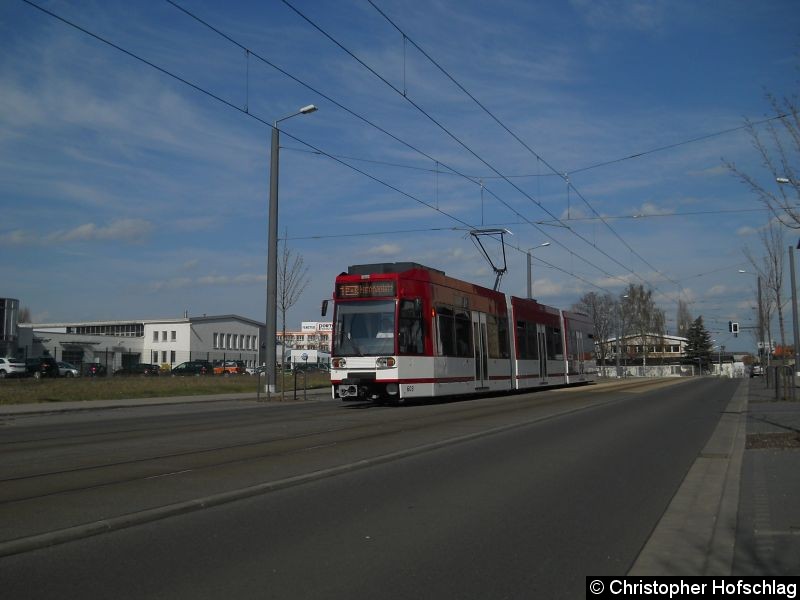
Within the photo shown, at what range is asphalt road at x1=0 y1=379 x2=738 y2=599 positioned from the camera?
5395 mm

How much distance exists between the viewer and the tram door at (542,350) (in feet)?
114

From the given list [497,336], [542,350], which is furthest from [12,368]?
[497,336]

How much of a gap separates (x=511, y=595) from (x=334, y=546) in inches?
68.4

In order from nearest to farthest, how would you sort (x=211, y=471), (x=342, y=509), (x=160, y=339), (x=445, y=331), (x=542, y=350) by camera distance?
(x=342, y=509) < (x=211, y=471) < (x=445, y=331) < (x=542, y=350) < (x=160, y=339)

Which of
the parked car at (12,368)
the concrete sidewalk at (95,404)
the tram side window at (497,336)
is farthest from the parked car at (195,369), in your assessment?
the tram side window at (497,336)

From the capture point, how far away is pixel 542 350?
3534cm

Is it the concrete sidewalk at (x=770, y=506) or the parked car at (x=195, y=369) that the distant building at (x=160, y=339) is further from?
the concrete sidewalk at (x=770, y=506)

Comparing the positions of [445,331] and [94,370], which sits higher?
[445,331]

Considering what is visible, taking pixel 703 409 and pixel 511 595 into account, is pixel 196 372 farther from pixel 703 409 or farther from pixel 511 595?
pixel 511 595

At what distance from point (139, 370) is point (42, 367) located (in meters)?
10.1

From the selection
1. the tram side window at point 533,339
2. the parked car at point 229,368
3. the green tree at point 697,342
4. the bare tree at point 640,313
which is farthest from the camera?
the green tree at point 697,342

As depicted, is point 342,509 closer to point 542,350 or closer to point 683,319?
point 542,350

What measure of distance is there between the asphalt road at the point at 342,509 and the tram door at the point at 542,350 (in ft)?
63.5

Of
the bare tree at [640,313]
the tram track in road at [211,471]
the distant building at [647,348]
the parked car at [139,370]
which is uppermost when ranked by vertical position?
the bare tree at [640,313]
